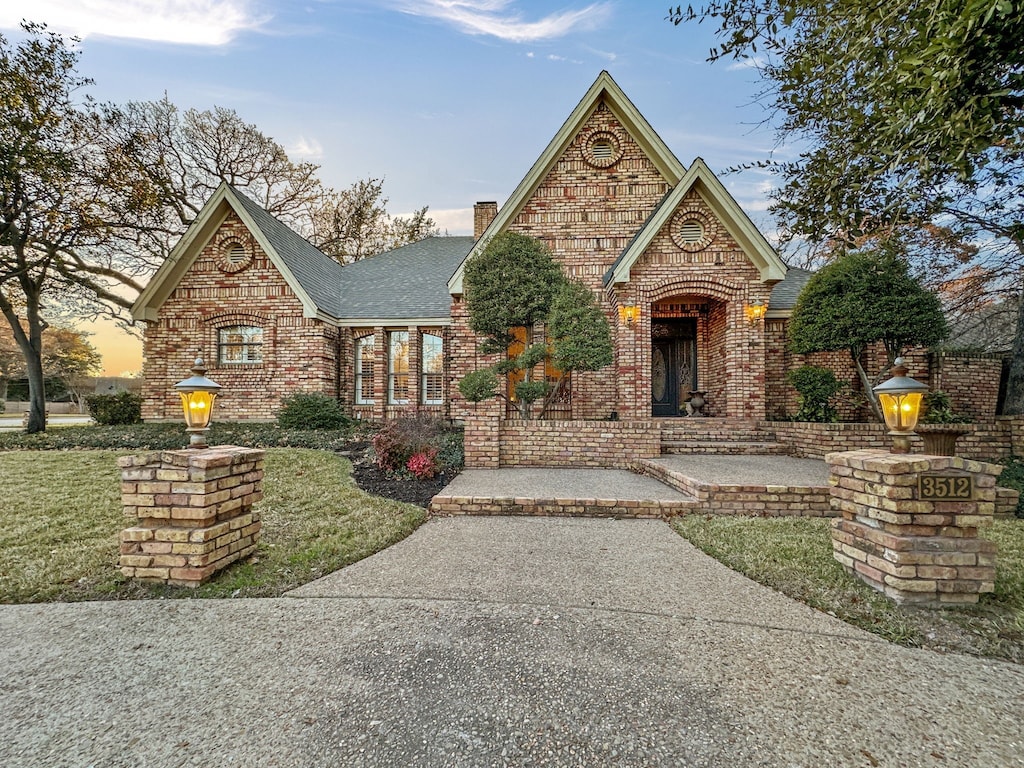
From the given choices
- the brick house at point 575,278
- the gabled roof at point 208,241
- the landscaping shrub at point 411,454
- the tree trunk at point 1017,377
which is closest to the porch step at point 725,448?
the brick house at point 575,278

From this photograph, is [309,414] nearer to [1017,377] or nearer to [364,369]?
[364,369]

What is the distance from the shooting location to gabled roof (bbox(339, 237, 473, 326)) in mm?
12344

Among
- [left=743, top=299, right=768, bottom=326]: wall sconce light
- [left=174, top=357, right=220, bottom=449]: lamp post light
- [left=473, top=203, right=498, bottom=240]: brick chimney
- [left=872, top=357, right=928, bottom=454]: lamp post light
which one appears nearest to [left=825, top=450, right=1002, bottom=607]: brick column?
[left=872, top=357, right=928, bottom=454]: lamp post light

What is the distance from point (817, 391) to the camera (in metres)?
8.21

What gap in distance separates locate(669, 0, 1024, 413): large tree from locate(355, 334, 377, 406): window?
1077 cm

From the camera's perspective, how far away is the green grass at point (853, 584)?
229 centimetres

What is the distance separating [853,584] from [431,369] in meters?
10.9

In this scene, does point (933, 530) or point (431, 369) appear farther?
point (431, 369)

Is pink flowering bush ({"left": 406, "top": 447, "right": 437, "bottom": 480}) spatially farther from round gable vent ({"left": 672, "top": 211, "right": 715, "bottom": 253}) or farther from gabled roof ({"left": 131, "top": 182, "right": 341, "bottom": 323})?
round gable vent ({"left": 672, "top": 211, "right": 715, "bottom": 253})

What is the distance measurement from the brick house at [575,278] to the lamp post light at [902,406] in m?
5.96

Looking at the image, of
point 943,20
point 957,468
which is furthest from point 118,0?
point 957,468

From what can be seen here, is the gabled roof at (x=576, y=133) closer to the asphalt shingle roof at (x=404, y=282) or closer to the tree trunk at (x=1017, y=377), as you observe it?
the asphalt shingle roof at (x=404, y=282)

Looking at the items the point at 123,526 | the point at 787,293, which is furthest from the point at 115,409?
the point at 787,293

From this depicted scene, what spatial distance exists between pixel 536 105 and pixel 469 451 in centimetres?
1126
